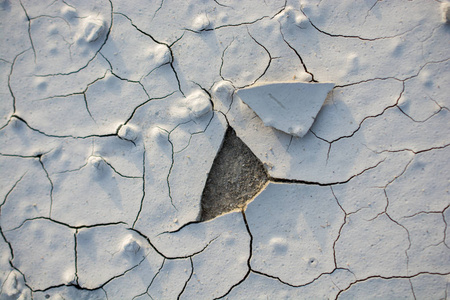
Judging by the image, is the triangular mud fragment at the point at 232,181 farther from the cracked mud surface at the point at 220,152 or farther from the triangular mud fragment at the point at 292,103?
the triangular mud fragment at the point at 292,103

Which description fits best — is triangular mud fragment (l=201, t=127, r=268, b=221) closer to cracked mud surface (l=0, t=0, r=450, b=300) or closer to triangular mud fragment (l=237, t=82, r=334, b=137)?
cracked mud surface (l=0, t=0, r=450, b=300)

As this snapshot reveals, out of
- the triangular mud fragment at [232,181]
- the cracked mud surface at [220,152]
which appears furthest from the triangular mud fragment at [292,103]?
the triangular mud fragment at [232,181]

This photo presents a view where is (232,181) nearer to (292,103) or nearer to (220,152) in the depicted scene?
(220,152)

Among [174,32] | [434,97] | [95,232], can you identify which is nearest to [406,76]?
[434,97]

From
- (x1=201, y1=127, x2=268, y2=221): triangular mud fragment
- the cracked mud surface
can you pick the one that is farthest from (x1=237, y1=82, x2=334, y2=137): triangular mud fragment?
(x1=201, y1=127, x2=268, y2=221): triangular mud fragment

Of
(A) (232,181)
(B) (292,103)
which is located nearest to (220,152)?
(A) (232,181)

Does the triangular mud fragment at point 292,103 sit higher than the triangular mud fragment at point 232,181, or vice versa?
the triangular mud fragment at point 292,103
